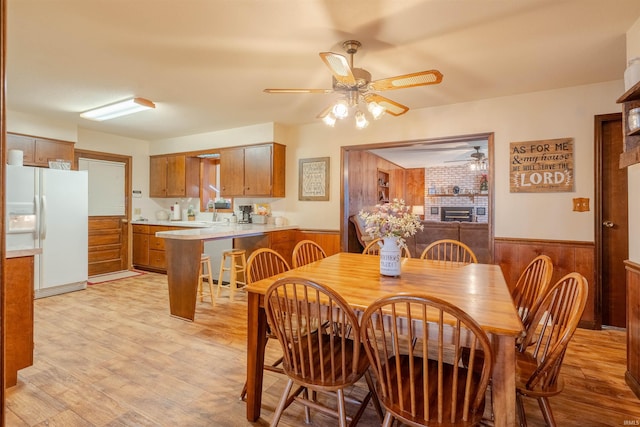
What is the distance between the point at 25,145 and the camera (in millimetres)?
4102

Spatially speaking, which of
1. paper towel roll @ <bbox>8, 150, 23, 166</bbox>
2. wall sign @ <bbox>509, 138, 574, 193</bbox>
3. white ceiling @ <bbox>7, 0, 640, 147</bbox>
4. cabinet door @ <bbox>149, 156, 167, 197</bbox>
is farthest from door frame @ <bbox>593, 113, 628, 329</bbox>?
paper towel roll @ <bbox>8, 150, 23, 166</bbox>

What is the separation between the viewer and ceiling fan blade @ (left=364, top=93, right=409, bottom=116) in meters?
2.22

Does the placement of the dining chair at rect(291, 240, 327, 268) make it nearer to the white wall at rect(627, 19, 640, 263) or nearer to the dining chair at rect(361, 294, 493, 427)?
the dining chair at rect(361, 294, 493, 427)

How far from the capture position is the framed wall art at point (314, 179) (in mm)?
4402

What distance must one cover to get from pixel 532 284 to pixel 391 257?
941 millimetres

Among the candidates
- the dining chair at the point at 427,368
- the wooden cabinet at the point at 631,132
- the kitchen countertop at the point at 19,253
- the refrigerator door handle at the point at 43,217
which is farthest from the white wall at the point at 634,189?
→ the refrigerator door handle at the point at 43,217

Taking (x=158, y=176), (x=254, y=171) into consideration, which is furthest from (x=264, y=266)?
(x=158, y=176)

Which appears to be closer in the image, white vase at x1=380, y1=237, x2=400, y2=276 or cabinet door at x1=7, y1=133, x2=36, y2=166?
white vase at x1=380, y1=237, x2=400, y2=276

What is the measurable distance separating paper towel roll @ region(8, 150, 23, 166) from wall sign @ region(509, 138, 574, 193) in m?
5.77

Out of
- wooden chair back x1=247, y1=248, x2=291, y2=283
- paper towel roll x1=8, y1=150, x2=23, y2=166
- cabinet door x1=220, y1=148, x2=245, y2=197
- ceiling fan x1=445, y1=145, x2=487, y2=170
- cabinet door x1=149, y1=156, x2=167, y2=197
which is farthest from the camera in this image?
ceiling fan x1=445, y1=145, x2=487, y2=170

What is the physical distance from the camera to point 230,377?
7.11 feet

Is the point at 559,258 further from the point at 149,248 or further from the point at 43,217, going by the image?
the point at 43,217

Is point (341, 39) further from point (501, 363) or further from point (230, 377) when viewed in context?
point (230, 377)

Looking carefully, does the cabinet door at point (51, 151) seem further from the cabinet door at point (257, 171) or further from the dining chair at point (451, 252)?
the dining chair at point (451, 252)
